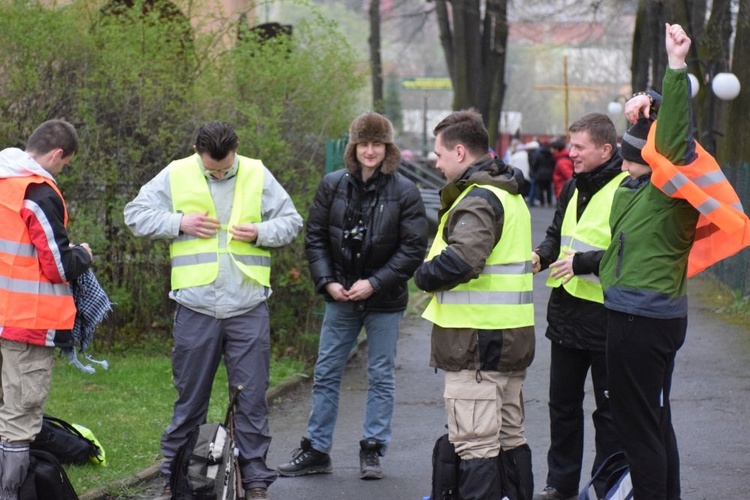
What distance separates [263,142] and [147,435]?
3.23 m

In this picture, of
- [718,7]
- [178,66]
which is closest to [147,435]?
[178,66]

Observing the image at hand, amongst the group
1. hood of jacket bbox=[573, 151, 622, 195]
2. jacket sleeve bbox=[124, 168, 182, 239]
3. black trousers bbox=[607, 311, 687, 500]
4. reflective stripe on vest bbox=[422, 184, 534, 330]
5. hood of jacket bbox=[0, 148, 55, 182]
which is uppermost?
hood of jacket bbox=[0, 148, 55, 182]

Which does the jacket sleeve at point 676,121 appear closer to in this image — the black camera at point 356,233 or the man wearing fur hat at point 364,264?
the man wearing fur hat at point 364,264

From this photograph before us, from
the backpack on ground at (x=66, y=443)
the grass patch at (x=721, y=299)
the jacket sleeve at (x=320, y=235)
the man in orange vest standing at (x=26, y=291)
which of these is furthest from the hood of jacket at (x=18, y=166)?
the grass patch at (x=721, y=299)

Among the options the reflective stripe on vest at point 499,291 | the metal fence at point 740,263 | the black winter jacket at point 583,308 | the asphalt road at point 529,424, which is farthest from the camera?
the metal fence at point 740,263

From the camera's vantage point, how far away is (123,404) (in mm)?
8375

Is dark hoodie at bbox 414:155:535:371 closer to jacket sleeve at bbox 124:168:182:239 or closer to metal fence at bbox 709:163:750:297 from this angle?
jacket sleeve at bbox 124:168:182:239

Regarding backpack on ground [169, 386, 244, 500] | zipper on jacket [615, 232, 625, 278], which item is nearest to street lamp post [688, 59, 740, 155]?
zipper on jacket [615, 232, 625, 278]

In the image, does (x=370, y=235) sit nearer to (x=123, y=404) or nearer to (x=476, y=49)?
(x=123, y=404)

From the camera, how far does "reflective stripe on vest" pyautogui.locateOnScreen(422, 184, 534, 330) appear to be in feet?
18.2

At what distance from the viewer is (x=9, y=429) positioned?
222 inches

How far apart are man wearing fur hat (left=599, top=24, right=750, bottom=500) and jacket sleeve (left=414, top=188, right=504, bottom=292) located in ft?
1.85

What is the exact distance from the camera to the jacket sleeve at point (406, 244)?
22.6 feet

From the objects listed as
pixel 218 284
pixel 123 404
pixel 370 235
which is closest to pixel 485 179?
pixel 370 235
